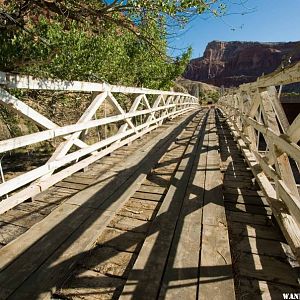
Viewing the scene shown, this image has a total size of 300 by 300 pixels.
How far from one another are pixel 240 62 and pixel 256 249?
167848 millimetres

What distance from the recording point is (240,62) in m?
151

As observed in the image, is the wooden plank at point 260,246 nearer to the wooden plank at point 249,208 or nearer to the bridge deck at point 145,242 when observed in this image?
the bridge deck at point 145,242

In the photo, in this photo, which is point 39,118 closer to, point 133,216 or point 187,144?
point 133,216

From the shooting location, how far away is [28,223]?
2.56 meters

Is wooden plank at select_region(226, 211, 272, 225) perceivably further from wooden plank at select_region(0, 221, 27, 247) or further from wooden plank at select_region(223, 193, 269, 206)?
wooden plank at select_region(0, 221, 27, 247)

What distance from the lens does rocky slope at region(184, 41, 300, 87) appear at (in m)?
139

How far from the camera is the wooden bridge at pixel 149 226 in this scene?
1759mm

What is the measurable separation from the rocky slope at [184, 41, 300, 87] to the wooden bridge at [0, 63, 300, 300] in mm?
133843

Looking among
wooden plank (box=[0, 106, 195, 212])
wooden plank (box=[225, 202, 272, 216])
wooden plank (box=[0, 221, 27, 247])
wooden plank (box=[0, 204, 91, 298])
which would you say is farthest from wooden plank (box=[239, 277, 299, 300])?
wooden plank (box=[0, 106, 195, 212])

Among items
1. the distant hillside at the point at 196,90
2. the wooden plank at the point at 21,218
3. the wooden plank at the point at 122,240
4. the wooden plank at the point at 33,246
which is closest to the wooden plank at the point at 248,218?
the wooden plank at the point at 122,240

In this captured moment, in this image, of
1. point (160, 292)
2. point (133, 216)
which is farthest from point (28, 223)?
point (160, 292)

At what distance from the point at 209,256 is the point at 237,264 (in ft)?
0.78

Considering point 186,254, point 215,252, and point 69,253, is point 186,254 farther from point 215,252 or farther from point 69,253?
point 69,253

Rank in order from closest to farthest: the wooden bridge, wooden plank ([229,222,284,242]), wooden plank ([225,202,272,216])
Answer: the wooden bridge → wooden plank ([229,222,284,242]) → wooden plank ([225,202,272,216])
